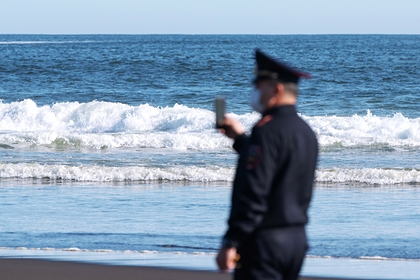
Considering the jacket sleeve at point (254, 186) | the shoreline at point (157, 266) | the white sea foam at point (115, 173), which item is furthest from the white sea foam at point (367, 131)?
the jacket sleeve at point (254, 186)

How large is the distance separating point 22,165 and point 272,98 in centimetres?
1089

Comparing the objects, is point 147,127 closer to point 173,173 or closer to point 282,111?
point 173,173

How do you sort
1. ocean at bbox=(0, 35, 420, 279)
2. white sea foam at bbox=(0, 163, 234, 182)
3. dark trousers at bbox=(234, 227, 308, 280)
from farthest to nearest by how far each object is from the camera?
white sea foam at bbox=(0, 163, 234, 182), ocean at bbox=(0, 35, 420, 279), dark trousers at bbox=(234, 227, 308, 280)

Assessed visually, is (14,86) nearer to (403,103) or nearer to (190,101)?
(190,101)

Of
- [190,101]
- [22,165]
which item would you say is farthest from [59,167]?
[190,101]

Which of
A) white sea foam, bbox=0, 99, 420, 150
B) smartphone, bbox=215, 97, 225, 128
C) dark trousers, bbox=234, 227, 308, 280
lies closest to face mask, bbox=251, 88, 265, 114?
smartphone, bbox=215, 97, 225, 128

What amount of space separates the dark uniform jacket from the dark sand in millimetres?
2669

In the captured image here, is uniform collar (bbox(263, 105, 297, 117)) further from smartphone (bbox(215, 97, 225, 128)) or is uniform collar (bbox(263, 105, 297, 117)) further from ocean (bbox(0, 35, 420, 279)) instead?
ocean (bbox(0, 35, 420, 279))

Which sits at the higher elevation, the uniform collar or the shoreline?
the uniform collar

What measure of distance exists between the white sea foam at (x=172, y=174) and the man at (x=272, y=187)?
9.00 metres

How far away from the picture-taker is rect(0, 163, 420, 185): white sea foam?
464 inches

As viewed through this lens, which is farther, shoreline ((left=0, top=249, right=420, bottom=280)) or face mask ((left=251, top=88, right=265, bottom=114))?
shoreline ((left=0, top=249, right=420, bottom=280))

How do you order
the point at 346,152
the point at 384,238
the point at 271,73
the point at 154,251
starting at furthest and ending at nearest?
the point at 346,152
the point at 384,238
the point at 154,251
the point at 271,73

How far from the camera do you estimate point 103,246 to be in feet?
22.6
